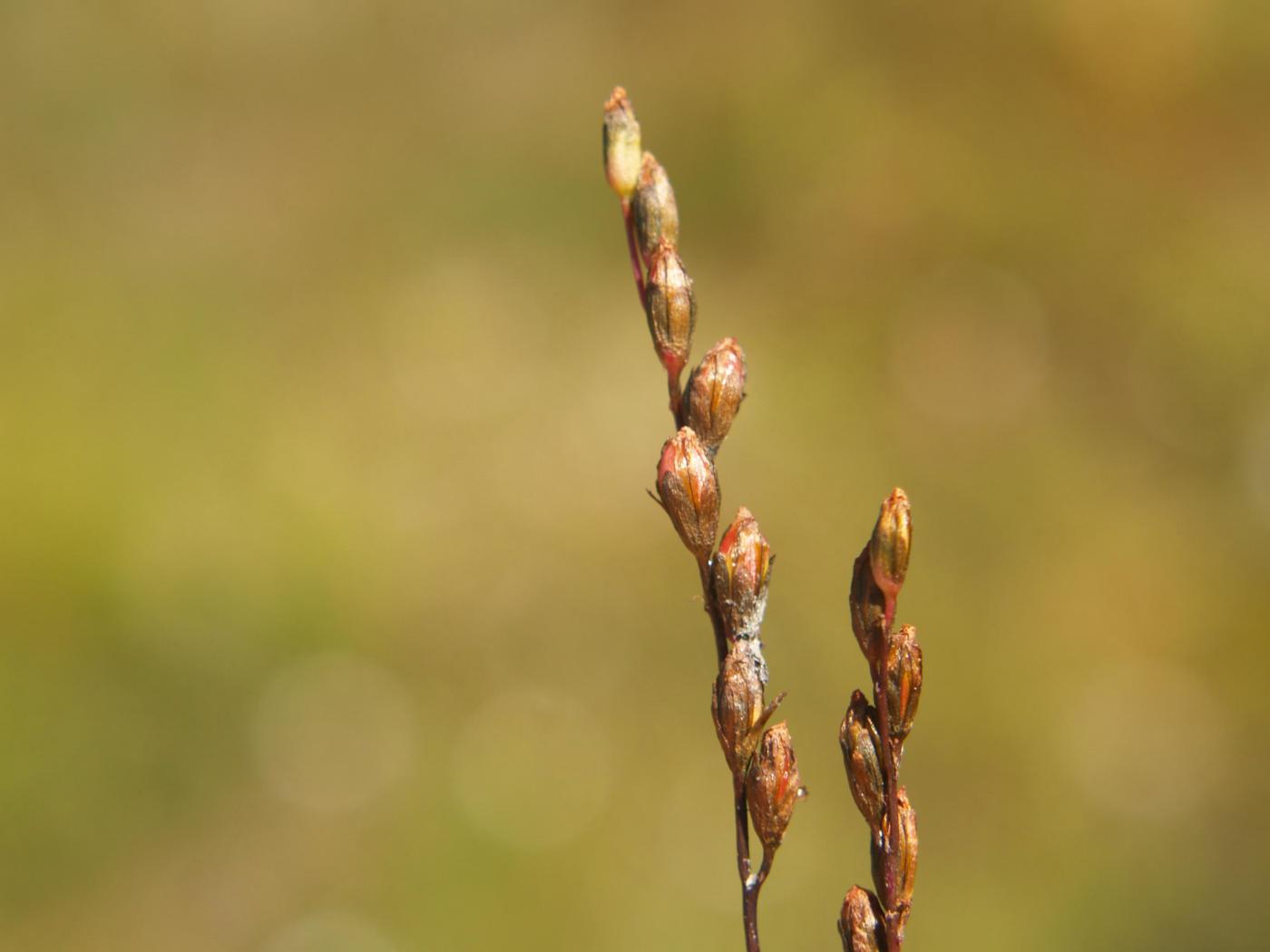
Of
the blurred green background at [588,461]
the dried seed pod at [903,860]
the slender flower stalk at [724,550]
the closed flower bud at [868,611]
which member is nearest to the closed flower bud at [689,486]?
the slender flower stalk at [724,550]

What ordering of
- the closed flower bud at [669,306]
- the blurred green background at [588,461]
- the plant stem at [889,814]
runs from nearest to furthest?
the plant stem at [889,814]
the closed flower bud at [669,306]
the blurred green background at [588,461]

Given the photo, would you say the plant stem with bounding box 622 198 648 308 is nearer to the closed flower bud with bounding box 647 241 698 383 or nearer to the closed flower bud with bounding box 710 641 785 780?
the closed flower bud with bounding box 647 241 698 383

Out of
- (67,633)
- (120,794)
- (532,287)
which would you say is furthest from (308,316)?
(120,794)

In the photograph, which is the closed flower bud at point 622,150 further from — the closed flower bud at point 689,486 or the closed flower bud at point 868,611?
the closed flower bud at point 868,611

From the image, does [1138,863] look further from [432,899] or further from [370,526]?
[370,526]

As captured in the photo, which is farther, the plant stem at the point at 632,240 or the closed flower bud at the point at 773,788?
the plant stem at the point at 632,240

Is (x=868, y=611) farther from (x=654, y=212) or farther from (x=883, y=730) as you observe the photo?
(x=654, y=212)

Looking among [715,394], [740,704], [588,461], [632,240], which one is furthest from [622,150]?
[588,461]
